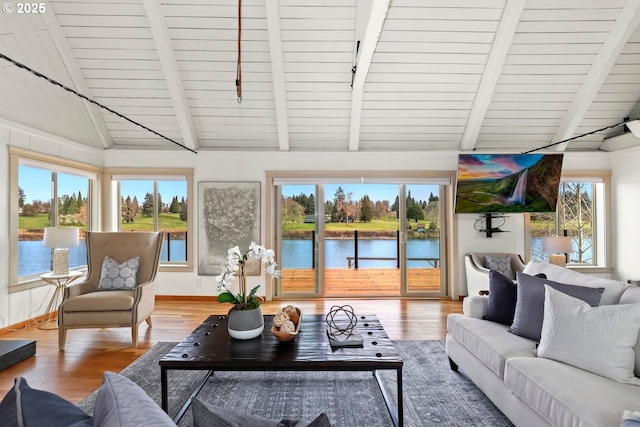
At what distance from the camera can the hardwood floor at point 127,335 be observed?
2.87 m

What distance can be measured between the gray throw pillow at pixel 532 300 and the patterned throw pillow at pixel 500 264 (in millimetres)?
3025

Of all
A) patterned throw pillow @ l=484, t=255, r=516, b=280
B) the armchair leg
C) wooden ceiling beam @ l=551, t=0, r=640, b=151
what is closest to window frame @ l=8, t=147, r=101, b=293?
the armchair leg

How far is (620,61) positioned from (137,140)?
7.18m

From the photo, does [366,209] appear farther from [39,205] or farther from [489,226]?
[39,205]

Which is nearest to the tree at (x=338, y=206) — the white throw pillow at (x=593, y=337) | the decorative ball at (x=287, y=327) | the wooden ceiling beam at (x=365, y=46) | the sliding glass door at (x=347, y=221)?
the sliding glass door at (x=347, y=221)

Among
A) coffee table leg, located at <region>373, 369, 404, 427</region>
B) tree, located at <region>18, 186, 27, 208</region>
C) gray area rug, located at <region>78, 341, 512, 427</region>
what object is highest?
tree, located at <region>18, 186, 27, 208</region>

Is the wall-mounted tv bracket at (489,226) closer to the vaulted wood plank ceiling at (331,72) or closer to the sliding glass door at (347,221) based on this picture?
the sliding glass door at (347,221)

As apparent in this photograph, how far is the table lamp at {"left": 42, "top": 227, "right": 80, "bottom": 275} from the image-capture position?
401cm

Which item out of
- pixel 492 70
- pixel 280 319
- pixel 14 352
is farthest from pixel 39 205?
pixel 492 70

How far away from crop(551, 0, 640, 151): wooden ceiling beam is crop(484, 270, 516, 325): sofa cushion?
11.9ft

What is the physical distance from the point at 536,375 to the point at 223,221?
467 cm

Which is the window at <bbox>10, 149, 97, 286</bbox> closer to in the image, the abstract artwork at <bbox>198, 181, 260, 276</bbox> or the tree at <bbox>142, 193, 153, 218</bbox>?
the tree at <bbox>142, 193, 153, 218</bbox>

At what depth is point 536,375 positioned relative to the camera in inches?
72.6

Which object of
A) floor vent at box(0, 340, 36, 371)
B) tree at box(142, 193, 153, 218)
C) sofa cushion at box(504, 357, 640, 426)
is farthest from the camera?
tree at box(142, 193, 153, 218)
